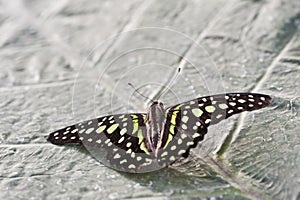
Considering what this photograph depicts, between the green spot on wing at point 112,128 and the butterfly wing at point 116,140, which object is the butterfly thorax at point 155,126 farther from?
the green spot on wing at point 112,128

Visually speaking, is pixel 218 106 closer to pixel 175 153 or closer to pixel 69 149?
pixel 175 153

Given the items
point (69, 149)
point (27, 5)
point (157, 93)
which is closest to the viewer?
point (69, 149)

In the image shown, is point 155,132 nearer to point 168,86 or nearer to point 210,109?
point 210,109

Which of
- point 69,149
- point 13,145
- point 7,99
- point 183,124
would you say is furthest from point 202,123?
point 7,99

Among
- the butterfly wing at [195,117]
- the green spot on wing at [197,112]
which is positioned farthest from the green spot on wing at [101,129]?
the green spot on wing at [197,112]

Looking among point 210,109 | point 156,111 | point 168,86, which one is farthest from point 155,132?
point 168,86

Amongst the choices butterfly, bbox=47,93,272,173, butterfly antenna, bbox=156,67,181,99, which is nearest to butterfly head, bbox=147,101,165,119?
butterfly, bbox=47,93,272,173
